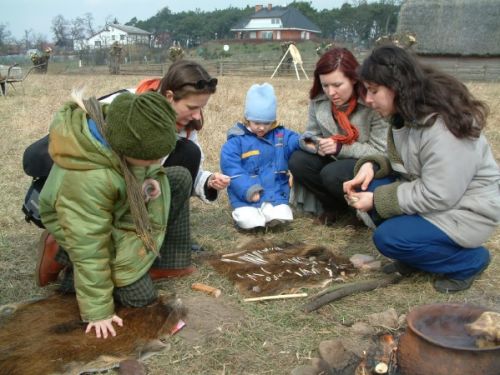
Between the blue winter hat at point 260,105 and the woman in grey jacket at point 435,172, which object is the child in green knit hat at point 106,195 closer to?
the woman in grey jacket at point 435,172

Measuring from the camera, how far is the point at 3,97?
15.0 metres

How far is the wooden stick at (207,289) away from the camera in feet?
10.7

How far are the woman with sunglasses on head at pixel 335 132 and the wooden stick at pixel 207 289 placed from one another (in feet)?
4.35

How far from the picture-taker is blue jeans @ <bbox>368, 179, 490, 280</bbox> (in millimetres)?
3098

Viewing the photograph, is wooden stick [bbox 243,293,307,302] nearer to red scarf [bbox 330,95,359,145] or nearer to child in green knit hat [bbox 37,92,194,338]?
child in green knit hat [bbox 37,92,194,338]

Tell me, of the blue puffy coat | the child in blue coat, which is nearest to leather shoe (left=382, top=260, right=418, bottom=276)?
the child in blue coat

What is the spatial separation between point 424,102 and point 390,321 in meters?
1.19

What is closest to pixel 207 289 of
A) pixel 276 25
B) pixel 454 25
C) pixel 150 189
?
pixel 150 189

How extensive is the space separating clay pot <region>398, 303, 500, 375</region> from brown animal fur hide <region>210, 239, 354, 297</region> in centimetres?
127

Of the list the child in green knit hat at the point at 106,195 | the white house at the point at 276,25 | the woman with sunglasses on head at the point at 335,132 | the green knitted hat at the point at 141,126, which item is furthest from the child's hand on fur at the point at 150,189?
the white house at the point at 276,25

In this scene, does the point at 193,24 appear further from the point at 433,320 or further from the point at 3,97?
the point at 433,320

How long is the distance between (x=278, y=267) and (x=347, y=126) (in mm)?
1215

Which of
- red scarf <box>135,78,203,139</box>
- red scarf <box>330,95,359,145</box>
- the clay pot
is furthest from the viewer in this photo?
red scarf <box>330,95,359,145</box>

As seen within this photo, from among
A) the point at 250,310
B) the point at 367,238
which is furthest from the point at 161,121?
the point at 367,238
